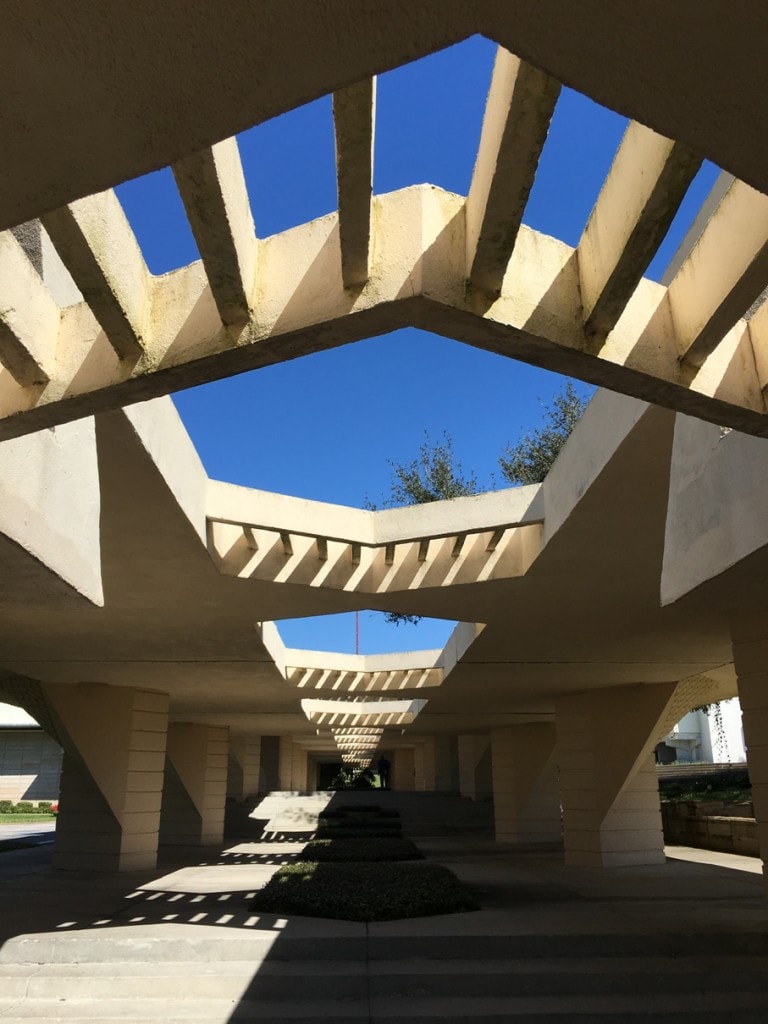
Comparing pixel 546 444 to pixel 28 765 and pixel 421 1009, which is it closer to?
pixel 421 1009

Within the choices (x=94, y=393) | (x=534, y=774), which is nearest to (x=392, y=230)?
(x=94, y=393)

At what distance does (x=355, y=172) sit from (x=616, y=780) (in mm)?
13731

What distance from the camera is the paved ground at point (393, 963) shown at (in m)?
6.62

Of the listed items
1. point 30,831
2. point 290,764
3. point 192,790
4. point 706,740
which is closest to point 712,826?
point 192,790

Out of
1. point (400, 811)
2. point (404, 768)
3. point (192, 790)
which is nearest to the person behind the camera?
point (192, 790)

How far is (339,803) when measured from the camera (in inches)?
1073

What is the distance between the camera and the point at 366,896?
9414mm

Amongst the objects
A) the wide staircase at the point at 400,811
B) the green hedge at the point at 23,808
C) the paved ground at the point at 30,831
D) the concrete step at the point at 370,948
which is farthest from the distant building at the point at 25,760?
the concrete step at the point at 370,948

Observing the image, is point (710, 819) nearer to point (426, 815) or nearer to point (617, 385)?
point (426, 815)

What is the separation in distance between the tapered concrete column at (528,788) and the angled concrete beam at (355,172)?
1892 cm

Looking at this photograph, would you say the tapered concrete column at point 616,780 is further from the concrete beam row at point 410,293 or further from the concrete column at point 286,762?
the concrete column at point 286,762

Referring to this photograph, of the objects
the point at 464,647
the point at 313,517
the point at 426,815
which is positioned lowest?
the point at 426,815

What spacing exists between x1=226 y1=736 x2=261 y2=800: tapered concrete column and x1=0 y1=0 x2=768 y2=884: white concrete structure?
1556cm

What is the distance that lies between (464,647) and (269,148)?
9.91 metres
